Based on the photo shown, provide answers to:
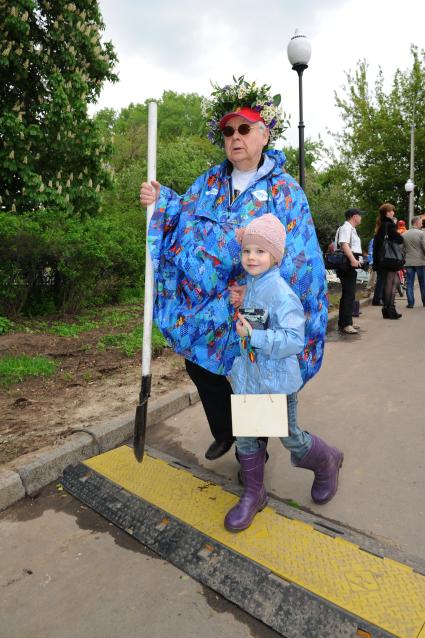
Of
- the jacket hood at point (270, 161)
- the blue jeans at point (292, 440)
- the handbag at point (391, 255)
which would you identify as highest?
the handbag at point (391, 255)

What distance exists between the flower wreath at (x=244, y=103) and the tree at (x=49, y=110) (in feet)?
20.5

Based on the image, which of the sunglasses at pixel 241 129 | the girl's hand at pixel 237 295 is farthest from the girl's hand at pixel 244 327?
the sunglasses at pixel 241 129

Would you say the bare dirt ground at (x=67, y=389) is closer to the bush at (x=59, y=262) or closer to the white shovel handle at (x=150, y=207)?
the bush at (x=59, y=262)

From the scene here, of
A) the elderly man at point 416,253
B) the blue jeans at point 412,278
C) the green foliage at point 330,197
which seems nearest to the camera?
the elderly man at point 416,253

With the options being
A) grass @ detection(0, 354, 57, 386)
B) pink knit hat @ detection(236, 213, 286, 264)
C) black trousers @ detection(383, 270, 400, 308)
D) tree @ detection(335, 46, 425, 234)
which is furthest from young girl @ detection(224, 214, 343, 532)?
tree @ detection(335, 46, 425, 234)

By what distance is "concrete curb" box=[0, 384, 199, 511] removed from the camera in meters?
2.73

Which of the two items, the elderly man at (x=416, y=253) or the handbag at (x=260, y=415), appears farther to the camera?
the elderly man at (x=416, y=253)

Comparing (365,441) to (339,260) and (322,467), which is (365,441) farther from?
(339,260)

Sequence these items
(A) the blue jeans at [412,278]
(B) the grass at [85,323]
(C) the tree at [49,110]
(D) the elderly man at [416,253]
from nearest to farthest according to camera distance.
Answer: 1. (B) the grass at [85,323]
2. (C) the tree at [49,110]
3. (D) the elderly man at [416,253]
4. (A) the blue jeans at [412,278]

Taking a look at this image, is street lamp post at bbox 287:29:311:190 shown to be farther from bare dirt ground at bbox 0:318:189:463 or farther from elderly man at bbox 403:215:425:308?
bare dirt ground at bbox 0:318:189:463

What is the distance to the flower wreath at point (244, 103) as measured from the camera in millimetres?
2525

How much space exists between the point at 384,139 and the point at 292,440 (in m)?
25.4

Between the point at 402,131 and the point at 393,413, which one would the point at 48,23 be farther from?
the point at 402,131

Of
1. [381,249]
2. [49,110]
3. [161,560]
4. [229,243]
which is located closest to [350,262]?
[381,249]
